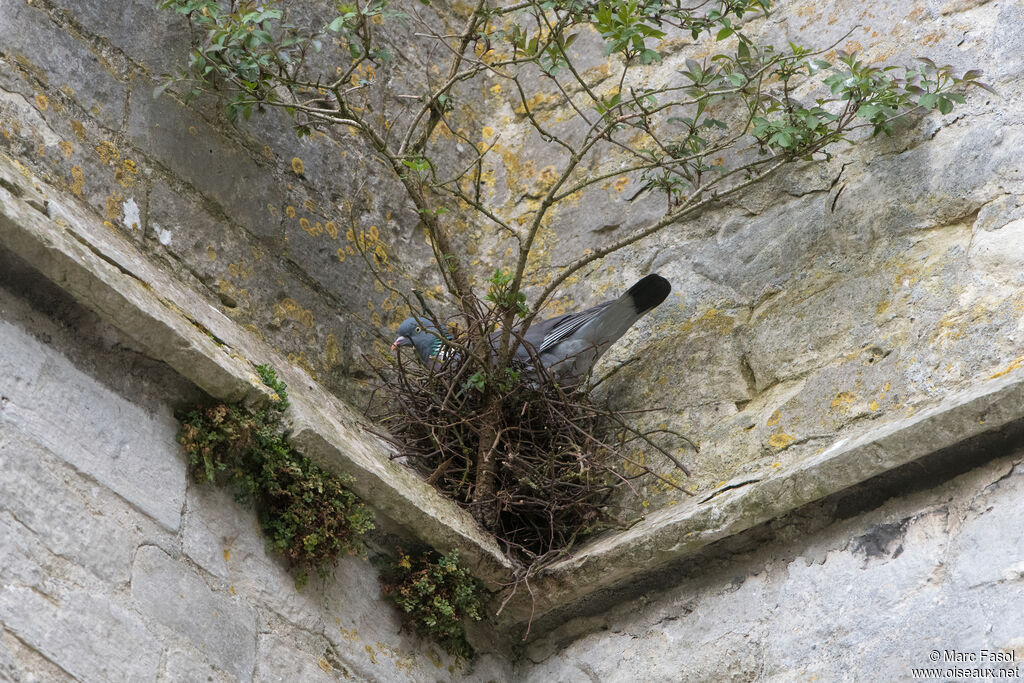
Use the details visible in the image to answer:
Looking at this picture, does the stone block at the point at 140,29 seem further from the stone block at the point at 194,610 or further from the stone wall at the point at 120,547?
the stone block at the point at 194,610

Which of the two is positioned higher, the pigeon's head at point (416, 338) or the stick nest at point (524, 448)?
the pigeon's head at point (416, 338)

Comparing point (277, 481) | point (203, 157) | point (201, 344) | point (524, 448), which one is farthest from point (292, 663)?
point (203, 157)

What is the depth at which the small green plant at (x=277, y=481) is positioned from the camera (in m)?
2.97

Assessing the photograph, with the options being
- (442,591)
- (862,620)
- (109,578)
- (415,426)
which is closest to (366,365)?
(415,426)

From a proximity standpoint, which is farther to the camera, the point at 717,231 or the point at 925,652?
the point at 717,231

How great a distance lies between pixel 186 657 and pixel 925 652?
66.3 inches

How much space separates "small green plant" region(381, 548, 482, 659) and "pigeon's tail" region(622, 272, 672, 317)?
97 centimetres

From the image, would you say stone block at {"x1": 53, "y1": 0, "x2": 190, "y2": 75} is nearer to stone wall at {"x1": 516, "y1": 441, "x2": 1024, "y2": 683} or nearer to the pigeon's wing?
the pigeon's wing

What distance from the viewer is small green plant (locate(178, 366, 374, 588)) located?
297cm

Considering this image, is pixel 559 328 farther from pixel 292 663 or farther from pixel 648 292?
pixel 292 663

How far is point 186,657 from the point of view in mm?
2674

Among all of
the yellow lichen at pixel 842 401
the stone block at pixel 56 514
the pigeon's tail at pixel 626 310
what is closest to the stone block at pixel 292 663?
the stone block at pixel 56 514

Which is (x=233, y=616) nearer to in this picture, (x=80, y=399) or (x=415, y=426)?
(x=80, y=399)

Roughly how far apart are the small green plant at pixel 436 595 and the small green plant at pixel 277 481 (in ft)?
0.76
